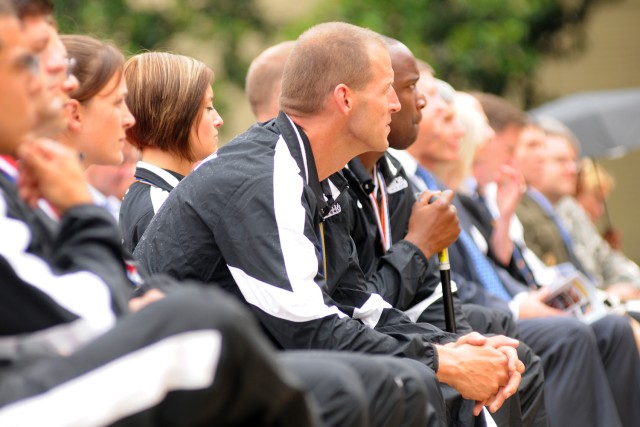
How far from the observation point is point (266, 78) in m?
5.58

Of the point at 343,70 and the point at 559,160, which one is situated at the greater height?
the point at 343,70

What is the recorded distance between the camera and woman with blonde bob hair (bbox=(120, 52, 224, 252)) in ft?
14.7

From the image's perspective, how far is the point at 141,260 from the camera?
3.84 metres

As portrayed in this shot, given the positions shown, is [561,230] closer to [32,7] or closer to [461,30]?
[461,30]

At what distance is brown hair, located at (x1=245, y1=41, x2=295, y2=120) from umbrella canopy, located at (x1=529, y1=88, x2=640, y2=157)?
5001 millimetres

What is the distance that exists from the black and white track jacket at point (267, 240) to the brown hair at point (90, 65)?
0.46m

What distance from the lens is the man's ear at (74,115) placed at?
3795 millimetres

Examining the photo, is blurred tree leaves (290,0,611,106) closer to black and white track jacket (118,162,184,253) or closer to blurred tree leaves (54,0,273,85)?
blurred tree leaves (54,0,273,85)

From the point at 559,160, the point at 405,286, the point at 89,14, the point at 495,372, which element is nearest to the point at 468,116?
the point at 559,160

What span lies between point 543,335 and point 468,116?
6.08 feet

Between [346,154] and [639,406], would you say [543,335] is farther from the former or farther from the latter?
[346,154]

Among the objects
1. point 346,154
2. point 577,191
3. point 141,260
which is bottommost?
point 577,191

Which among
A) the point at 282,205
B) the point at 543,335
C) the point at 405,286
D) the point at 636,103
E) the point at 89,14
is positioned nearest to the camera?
the point at 282,205

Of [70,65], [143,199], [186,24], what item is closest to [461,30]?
[186,24]
